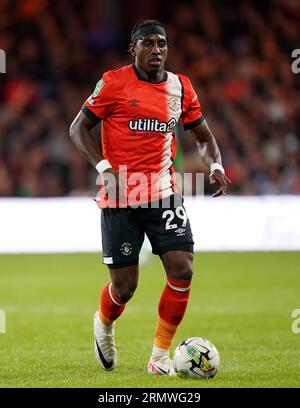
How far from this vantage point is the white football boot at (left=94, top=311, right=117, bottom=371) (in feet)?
23.1

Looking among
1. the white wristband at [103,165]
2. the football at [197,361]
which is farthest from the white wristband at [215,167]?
the football at [197,361]

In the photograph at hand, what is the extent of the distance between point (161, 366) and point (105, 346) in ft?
1.83

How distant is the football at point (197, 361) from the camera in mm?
6562

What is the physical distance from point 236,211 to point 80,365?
1018 centimetres

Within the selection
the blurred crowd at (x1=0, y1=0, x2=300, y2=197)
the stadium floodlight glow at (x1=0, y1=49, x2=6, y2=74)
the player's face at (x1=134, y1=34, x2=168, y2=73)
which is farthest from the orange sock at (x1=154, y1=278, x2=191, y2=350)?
the stadium floodlight glow at (x1=0, y1=49, x2=6, y2=74)

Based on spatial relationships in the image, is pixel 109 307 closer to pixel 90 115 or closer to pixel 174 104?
pixel 90 115

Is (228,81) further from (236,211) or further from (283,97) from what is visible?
(236,211)

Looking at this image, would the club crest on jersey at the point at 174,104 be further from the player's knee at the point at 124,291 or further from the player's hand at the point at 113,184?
the player's knee at the point at 124,291

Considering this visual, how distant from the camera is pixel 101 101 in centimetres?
684

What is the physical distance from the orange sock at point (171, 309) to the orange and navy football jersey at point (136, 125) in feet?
2.14

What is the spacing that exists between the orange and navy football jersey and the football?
3.61ft

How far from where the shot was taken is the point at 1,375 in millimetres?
6781

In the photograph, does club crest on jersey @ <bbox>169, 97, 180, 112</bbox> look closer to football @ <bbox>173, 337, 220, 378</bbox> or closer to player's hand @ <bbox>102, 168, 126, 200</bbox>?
player's hand @ <bbox>102, 168, 126, 200</bbox>

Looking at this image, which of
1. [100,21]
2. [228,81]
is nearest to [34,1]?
[100,21]
